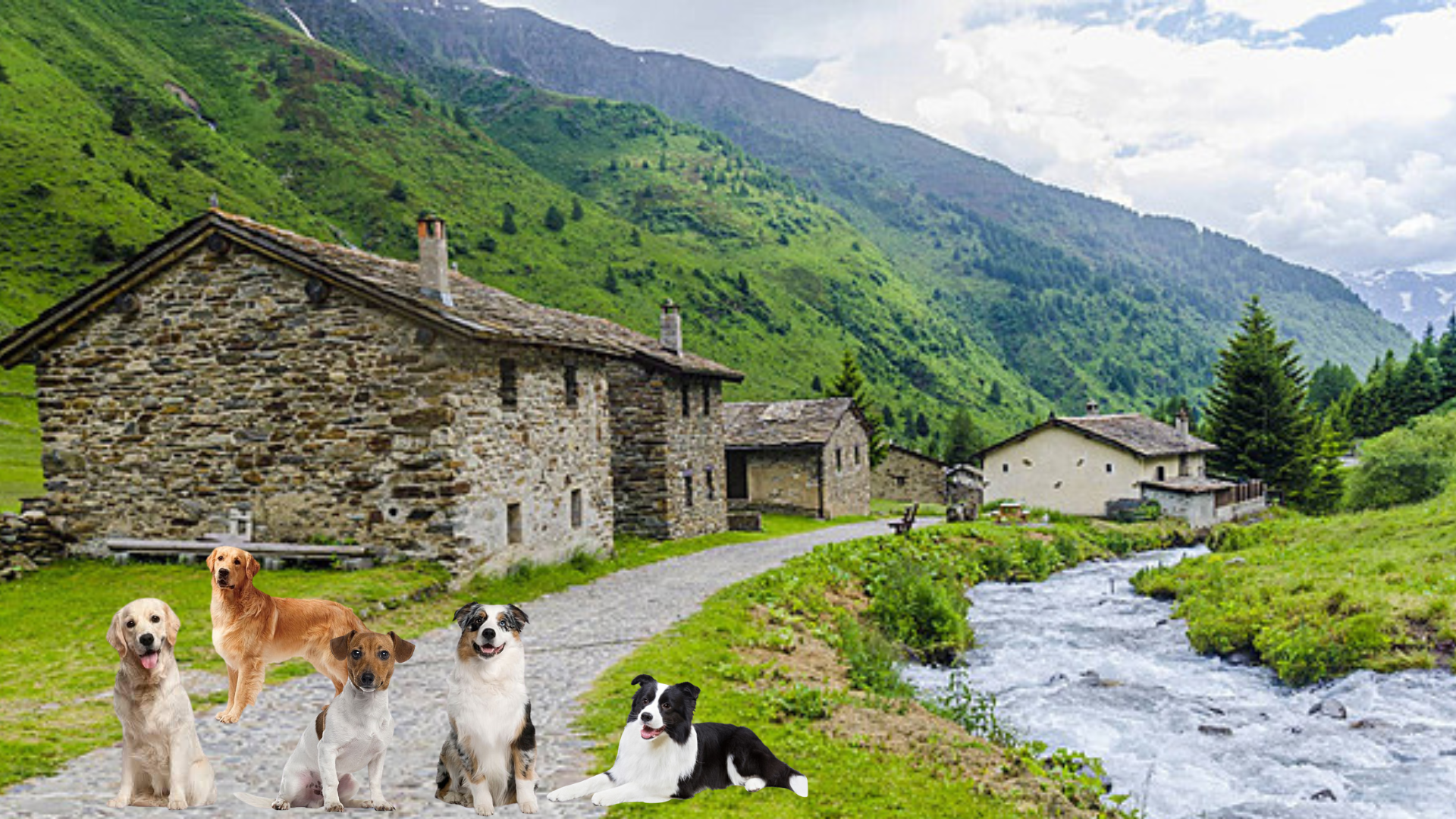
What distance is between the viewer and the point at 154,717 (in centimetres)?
536

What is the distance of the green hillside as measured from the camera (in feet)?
259

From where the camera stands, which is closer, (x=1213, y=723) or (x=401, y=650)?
(x=401, y=650)

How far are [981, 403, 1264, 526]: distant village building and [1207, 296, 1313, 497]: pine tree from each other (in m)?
3.44

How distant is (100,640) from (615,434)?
17.4 metres

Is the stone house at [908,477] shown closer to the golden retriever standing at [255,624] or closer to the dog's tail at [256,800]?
the golden retriever standing at [255,624]

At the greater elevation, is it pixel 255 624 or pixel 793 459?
pixel 793 459

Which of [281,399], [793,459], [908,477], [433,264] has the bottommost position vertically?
[908,477]

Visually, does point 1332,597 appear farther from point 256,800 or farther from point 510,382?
point 256,800

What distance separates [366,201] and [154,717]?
12883 cm

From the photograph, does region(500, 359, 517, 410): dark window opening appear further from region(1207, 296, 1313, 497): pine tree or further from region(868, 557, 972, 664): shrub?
region(1207, 296, 1313, 497): pine tree

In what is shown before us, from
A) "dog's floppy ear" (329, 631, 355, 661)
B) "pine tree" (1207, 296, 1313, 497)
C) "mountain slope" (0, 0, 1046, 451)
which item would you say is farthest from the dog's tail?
"mountain slope" (0, 0, 1046, 451)

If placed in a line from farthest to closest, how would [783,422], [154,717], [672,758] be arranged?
1. [783,422]
2. [672,758]
3. [154,717]

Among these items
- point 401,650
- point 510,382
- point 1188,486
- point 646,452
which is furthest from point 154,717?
point 1188,486

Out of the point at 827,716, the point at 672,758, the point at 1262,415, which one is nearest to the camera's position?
the point at 672,758
